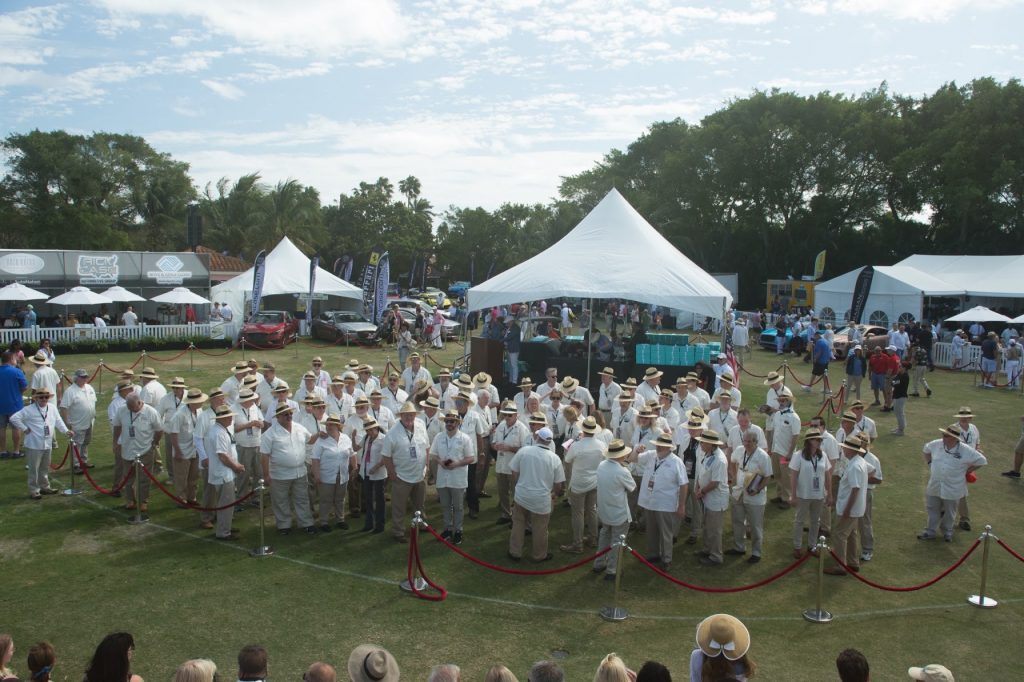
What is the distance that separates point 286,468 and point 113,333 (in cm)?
2213

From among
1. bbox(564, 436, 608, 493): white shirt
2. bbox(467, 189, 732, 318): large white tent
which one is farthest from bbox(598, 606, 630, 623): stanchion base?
bbox(467, 189, 732, 318): large white tent

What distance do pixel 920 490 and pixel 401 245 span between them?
50923 mm

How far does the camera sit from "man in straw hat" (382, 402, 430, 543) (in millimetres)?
8938

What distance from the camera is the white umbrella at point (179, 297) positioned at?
95.3ft

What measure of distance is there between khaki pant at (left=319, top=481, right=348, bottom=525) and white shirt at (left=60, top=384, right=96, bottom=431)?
4578 millimetres

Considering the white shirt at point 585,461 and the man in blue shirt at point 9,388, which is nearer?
the white shirt at point 585,461

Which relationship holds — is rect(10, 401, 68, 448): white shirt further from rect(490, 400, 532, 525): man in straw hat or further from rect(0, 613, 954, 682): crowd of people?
rect(0, 613, 954, 682): crowd of people

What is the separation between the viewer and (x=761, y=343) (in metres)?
31.1

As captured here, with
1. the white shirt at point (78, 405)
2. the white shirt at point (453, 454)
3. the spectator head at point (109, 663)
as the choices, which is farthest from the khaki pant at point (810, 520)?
the white shirt at point (78, 405)

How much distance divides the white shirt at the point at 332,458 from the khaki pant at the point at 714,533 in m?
4.46

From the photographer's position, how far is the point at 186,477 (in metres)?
10.0

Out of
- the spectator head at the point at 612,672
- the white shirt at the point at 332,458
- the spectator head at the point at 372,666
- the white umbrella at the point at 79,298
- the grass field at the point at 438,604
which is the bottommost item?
the grass field at the point at 438,604

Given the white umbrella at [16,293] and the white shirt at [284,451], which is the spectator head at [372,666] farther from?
the white umbrella at [16,293]

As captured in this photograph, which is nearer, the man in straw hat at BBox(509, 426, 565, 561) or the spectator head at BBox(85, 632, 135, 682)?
the spectator head at BBox(85, 632, 135, 682)
